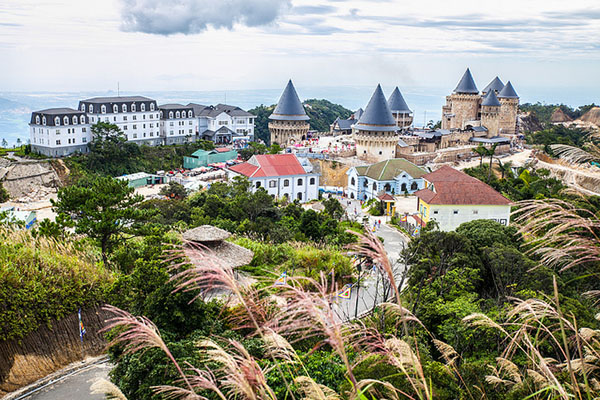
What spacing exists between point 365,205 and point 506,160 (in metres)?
16.0

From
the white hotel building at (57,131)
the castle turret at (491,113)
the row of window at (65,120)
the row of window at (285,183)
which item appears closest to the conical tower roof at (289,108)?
the row of window at (285,183)

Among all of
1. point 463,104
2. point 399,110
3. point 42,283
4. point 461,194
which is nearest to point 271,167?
point 461,194

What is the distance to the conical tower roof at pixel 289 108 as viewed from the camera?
146 ft

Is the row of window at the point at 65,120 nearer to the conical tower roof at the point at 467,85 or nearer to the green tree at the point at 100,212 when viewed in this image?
the green tree at the point at 100,212

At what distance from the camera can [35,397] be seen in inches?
358

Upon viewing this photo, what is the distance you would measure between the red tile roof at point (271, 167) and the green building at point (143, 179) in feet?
27.6

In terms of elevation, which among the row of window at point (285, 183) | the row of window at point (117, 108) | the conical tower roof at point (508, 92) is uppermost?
the conical tower roof at point (508, 92)

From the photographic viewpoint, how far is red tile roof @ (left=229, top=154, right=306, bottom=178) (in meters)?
31.2

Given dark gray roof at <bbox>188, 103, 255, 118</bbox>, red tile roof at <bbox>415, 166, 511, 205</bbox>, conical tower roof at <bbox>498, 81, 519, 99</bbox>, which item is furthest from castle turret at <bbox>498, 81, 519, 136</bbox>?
red tile roof at <bbox>415, 166, 511, 205</bbox>

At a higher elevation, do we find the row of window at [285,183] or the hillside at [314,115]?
the hillside at [314,115]

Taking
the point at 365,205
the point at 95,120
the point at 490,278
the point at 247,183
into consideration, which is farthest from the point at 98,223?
the point at 95,120

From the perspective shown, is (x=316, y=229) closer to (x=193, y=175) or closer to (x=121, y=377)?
(x=121, y=377)

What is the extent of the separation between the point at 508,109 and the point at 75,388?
47.8 m

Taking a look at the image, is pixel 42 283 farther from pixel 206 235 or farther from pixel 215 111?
pixel 215 111
